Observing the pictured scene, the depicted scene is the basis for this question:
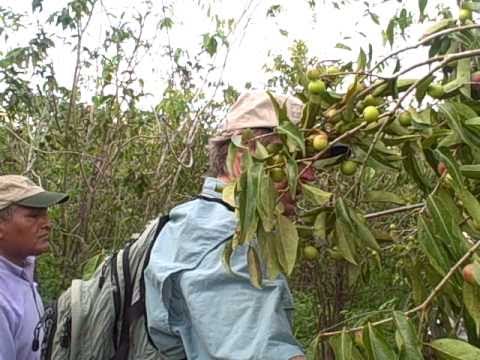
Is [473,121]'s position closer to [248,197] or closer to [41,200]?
[248,197]

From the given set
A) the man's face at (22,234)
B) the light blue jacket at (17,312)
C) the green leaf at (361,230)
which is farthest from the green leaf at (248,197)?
the man's face at (22,234)

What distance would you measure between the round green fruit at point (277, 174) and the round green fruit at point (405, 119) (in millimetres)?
214

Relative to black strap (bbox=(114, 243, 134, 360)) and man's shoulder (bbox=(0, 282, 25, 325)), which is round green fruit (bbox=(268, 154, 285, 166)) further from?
man's shoulder (bbox=(0, 282, 25, 325))

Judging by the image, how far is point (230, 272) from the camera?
58.2 inches

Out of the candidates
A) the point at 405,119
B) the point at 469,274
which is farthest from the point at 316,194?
the point at 469,274

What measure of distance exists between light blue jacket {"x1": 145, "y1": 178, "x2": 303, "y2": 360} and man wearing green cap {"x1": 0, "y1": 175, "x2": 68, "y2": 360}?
3.11 feet

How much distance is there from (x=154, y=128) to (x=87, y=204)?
0.62 m

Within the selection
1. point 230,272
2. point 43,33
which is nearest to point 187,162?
point 43,33

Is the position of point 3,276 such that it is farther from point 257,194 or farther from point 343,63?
point 257,194

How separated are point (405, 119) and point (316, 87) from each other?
0.15 m

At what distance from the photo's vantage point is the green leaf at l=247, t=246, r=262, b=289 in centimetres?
141

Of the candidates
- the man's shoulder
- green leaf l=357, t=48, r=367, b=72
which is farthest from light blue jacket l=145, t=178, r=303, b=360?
the man's shoulder

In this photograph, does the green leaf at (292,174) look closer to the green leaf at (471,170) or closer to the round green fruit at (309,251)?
the green leaf at (471,170)

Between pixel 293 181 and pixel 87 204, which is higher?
pixel 293 181
